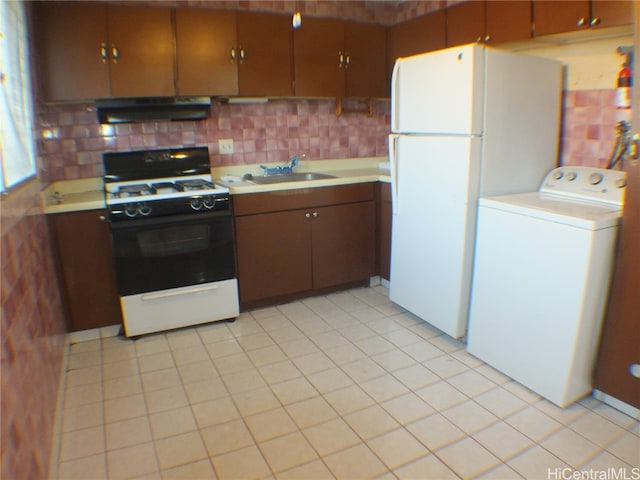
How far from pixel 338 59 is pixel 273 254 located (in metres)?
1.54

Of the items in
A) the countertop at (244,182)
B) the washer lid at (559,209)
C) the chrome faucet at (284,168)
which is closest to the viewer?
the washer lid at (559,209)

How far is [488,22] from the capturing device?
2869mm

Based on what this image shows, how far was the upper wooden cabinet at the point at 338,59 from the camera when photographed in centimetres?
336

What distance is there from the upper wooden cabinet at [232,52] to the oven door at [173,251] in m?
0.90

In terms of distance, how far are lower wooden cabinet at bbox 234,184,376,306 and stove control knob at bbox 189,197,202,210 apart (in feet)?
0.86

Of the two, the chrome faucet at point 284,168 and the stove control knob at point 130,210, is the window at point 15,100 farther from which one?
the chrome faucet at point 284,168

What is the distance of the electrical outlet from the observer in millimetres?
3485

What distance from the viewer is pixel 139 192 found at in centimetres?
291

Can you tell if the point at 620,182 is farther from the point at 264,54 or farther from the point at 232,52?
the point at 232,52

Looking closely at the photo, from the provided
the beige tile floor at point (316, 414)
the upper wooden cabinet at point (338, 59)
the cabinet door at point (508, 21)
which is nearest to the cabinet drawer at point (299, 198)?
the upper wooden cabinet at point (338, 59)

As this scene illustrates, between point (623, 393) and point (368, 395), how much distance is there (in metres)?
1.12

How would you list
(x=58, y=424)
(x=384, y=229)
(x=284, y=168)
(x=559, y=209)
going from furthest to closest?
(x=284, y=168) < (x=384, y=229) < (x=559, y=209) < (x=58, y=424)

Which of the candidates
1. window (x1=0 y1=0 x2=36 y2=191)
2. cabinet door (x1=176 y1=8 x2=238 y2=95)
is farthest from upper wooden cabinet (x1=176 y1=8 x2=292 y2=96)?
window (x1=0 y1=0 x2=36 y2=191)

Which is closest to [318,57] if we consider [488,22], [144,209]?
[488,22]
